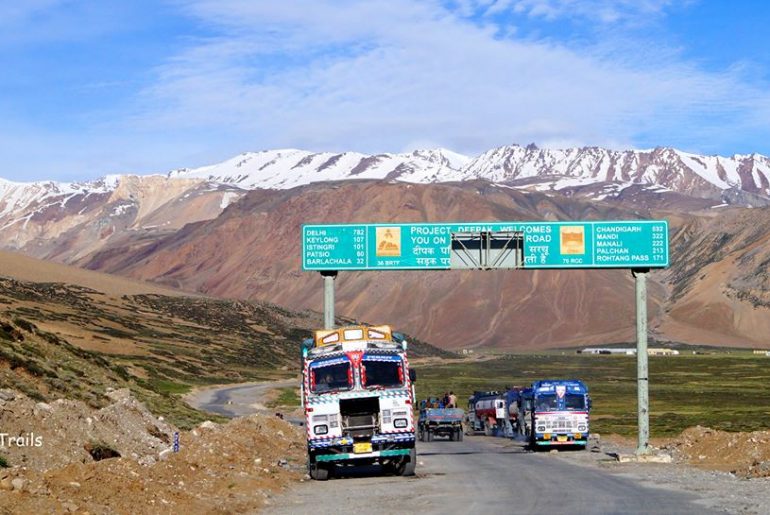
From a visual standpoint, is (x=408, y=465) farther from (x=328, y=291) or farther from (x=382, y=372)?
(x=328, y=291)

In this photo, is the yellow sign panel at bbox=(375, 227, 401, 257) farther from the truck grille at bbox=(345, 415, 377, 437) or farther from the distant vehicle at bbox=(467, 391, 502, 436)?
the distant vehicle at bbox=(467, 391, 502, 436)

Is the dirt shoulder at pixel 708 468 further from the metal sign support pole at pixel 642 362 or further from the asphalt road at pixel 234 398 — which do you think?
the asphalt road at pixel 234 398

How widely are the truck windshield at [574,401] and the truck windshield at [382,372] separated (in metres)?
17.2

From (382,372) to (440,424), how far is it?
27.9m

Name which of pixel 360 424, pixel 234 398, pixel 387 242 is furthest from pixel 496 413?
pixel 234 398

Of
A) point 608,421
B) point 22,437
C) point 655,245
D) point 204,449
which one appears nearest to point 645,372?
point 655,245

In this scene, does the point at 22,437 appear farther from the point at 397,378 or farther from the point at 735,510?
the point at 735,510

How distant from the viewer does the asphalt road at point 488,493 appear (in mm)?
24688

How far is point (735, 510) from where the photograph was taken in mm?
23797

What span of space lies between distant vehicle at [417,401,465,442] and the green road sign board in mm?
15224

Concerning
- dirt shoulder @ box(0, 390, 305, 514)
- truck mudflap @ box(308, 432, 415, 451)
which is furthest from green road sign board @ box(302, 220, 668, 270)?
→ truck mudflap @ box(308, 432, 415, 451)

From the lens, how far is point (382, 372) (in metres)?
32.7

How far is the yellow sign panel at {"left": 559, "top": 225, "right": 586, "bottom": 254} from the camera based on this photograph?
46125mm

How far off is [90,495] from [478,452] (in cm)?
2828
